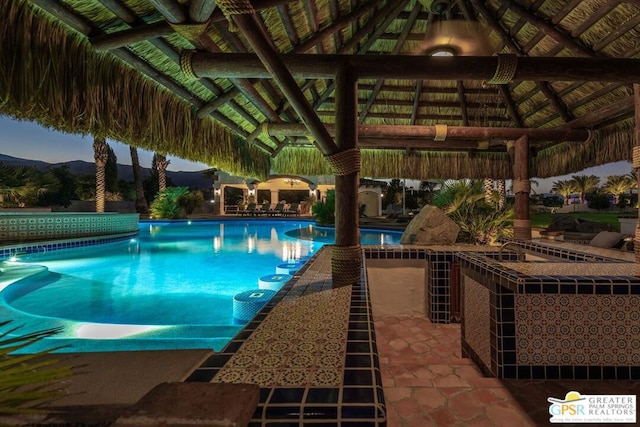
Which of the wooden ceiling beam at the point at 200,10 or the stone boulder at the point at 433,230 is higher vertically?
the wooden ceiling beam at the point at 200,10

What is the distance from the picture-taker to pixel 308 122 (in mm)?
2375

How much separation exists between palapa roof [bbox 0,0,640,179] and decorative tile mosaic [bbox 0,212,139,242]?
868 cm

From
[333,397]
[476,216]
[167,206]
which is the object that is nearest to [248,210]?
[167,206]

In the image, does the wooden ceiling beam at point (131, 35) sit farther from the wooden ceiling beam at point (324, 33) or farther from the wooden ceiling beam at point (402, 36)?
the wooden ceiling beam at point (402, 36)

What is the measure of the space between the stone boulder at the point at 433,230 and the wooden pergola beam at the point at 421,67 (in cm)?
269

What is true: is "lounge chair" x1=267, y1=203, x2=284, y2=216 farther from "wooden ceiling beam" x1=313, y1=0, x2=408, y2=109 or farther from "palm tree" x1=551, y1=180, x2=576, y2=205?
"palm tree" x1=551, y1=180, x2=576, y2=205

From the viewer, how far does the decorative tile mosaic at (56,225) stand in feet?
30.6

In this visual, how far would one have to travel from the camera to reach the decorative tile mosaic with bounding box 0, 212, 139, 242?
9.32m

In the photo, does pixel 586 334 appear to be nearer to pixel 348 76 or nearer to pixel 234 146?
pixel 348 76

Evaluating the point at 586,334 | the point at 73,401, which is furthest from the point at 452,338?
the point at 73,401

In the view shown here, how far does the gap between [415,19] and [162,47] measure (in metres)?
3.78

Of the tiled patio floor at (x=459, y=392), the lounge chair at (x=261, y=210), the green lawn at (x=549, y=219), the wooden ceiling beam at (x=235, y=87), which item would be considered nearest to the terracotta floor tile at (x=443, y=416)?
the tiled patio floor at (x=459, y=392)

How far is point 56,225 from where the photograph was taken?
34.3ft

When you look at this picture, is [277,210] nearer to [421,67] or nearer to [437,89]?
[437,89]
